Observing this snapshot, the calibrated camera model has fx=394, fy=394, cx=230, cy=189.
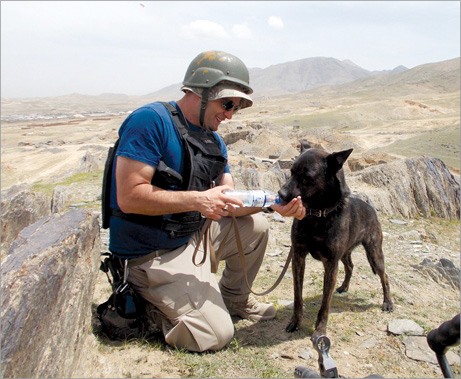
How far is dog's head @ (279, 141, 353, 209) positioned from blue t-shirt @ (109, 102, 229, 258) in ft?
3.35

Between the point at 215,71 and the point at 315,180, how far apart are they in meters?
1.33

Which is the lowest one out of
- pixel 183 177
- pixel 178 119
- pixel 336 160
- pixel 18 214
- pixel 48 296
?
pixel 18 214

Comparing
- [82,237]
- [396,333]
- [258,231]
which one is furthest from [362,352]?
[82,237]

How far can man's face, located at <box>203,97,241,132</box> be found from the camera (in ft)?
11.7

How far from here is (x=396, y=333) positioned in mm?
3830

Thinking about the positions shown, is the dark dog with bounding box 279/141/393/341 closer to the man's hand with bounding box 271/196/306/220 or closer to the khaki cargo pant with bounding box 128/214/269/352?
the man's hand with bounding box 271/196/306/220

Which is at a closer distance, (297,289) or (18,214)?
(297,289)

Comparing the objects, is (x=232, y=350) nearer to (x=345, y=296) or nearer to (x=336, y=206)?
(x=336, y=206)

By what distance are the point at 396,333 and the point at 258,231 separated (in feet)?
5.44

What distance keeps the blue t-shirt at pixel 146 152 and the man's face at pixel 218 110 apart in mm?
362

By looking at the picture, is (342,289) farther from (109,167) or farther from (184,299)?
(109,167)

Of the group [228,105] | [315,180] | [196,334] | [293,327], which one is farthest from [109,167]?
[293,327]

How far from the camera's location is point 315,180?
357 cm

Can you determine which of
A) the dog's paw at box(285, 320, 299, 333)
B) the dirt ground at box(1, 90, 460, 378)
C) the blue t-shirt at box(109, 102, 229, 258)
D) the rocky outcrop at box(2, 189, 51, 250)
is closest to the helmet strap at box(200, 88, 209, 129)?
the blue t-shirt at box(109, 102, 229, 258)
